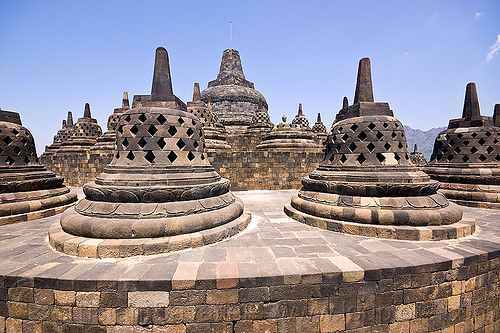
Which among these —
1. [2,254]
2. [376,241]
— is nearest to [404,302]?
[376,241]

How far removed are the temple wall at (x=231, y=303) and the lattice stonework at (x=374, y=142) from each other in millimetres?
2200

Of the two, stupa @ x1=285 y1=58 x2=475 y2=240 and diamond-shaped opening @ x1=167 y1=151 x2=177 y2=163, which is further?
diamond-shaped opening @ x1=167 y1=151 x2=177 y2=163

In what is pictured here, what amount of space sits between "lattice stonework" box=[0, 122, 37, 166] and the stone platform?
3193 millimetres

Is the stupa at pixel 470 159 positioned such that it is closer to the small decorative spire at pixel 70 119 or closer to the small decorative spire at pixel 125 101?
the small decorative spire at pixel 125 101

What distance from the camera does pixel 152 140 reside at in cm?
412

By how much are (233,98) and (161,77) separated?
20133 millimetres

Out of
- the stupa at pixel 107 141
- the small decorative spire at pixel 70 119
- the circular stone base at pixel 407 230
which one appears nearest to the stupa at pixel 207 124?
the stupa at pixel 107 141

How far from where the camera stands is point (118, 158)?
14.1 feet

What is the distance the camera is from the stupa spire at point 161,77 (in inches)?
178

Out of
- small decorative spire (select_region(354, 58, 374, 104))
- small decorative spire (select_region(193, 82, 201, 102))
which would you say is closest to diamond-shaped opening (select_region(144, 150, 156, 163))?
small decorative spire (select_region(354, 58, 374, 104))

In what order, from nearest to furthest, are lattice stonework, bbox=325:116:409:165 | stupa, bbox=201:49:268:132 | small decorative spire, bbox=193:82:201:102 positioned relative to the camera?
lattice stonework, bbox=325:116:409:165 → small decorative spire, bbox=193:82:201:102 → stupa, bbox=201:49:268:132

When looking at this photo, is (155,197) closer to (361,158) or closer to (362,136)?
(361,158)

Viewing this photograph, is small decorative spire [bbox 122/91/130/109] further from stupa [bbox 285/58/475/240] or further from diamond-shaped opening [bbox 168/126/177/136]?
stupa [bbox 285/58/475/240]

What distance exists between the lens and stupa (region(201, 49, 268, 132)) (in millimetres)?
23453
